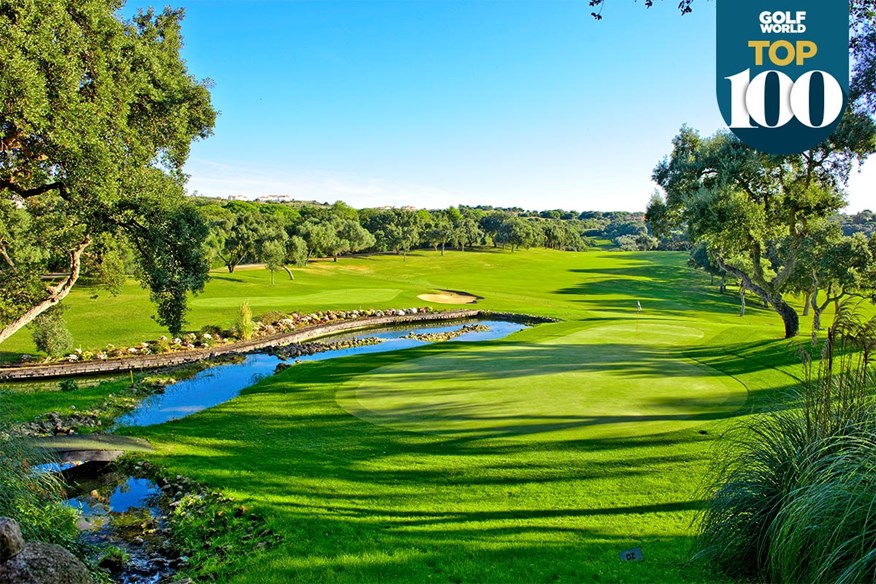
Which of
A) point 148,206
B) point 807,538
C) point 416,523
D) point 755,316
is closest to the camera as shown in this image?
point 807,538

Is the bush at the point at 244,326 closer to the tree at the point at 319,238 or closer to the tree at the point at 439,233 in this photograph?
the tree at the point at 319,238

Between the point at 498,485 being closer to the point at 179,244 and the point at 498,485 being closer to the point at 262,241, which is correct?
the point at 179,244

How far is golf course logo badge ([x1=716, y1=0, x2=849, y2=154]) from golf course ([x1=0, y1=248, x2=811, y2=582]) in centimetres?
867

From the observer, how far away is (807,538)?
183 inches

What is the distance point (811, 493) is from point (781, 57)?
14513 millimetres

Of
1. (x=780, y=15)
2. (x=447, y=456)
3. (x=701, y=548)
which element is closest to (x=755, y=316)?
(x=780, y=15)

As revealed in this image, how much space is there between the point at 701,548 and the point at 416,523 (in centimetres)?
430

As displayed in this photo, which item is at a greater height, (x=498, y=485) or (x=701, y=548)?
(x=701, y=548)

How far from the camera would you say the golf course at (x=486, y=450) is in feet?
24.3

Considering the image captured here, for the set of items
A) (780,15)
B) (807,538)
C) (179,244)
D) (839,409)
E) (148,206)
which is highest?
(780,15)

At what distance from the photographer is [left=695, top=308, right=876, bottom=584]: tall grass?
442 centimetres

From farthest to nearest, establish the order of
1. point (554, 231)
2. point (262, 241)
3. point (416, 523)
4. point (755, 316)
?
point (554, 231) → point (262, 241) → point (755, 316) → point (416, 523)

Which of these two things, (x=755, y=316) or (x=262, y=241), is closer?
(x=755, y=316)

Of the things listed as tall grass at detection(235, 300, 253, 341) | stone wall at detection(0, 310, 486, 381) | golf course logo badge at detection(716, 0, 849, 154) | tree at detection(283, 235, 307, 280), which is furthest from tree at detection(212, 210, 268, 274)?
golf course logo badge at detection(716, 0, 849, 154)
